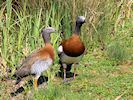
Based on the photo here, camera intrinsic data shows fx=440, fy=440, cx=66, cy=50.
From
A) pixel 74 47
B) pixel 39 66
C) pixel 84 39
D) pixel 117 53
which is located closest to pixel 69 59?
pixel 74 47

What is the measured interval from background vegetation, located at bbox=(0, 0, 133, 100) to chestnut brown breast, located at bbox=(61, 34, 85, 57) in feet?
1.44

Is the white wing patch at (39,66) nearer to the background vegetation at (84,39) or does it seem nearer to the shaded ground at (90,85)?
the shaded ground at (90,85)

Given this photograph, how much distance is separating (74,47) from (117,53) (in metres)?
1.28

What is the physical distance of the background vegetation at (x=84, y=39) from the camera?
6.70 m

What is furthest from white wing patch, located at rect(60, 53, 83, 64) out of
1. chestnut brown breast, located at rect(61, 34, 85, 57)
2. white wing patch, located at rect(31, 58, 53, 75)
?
white wing patch, located at rect(31, 58, 53, 75)

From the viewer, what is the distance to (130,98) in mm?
6035

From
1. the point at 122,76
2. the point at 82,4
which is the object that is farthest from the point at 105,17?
the point at 122,76

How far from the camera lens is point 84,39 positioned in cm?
835

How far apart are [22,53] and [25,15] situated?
843 mm

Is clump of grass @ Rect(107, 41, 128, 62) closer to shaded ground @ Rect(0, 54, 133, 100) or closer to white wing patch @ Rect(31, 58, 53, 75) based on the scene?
shaded ground @ Rect(0, 54, 133, 100)

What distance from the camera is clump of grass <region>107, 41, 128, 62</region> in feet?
25.6

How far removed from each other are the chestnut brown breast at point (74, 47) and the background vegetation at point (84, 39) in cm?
44

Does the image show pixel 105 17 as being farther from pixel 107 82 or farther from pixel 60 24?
pixel 107 82

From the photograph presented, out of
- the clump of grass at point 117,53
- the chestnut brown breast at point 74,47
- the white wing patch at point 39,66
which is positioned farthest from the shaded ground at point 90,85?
the chestnut brown breast at point 74,47
